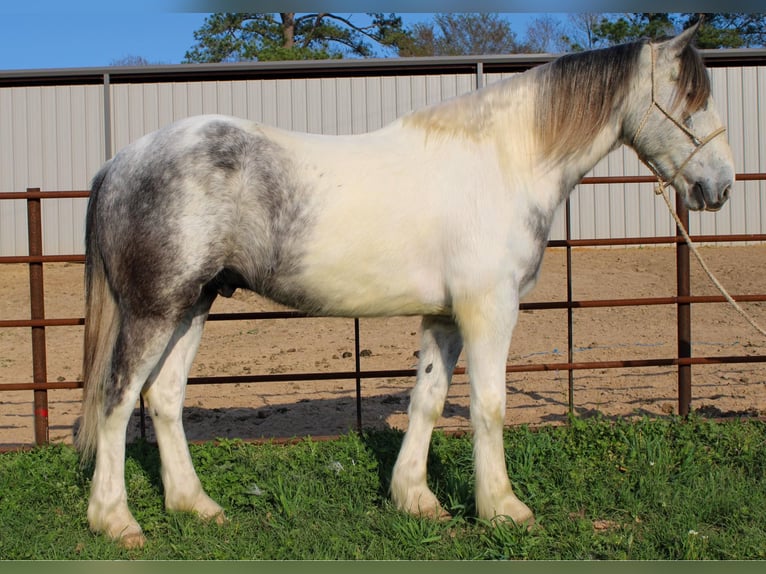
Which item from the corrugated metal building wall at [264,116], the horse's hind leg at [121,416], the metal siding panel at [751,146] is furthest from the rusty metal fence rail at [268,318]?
the metal siding panel at [751,146]

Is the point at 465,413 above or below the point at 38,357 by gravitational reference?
below

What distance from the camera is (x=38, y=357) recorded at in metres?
5.35

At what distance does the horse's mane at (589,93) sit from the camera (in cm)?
380

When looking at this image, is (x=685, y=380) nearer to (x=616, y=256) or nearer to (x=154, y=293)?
(x=154, y=293)

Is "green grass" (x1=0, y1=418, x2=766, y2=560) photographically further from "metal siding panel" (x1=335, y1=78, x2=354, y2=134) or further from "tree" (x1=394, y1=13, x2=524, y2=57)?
"tree" (x1=394, y1=13, x2=524, y2=57)

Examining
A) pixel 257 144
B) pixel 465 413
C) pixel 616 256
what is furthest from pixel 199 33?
pixel 257 144

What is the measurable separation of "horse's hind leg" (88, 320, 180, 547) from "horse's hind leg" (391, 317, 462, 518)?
1.28m

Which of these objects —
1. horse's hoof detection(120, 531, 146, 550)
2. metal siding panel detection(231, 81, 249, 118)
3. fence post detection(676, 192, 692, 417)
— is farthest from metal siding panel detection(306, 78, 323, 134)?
horse's hoof detection(120, 531, 146, 550)

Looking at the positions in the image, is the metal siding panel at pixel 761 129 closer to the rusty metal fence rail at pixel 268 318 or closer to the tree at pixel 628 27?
the tree at pixel 628 27

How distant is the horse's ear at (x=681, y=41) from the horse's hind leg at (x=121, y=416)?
2.77 metres

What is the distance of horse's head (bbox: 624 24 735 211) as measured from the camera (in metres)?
3.79

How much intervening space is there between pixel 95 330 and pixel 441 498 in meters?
1.99

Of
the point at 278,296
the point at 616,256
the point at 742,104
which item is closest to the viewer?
the point at 278,296

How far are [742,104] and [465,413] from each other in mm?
12596
